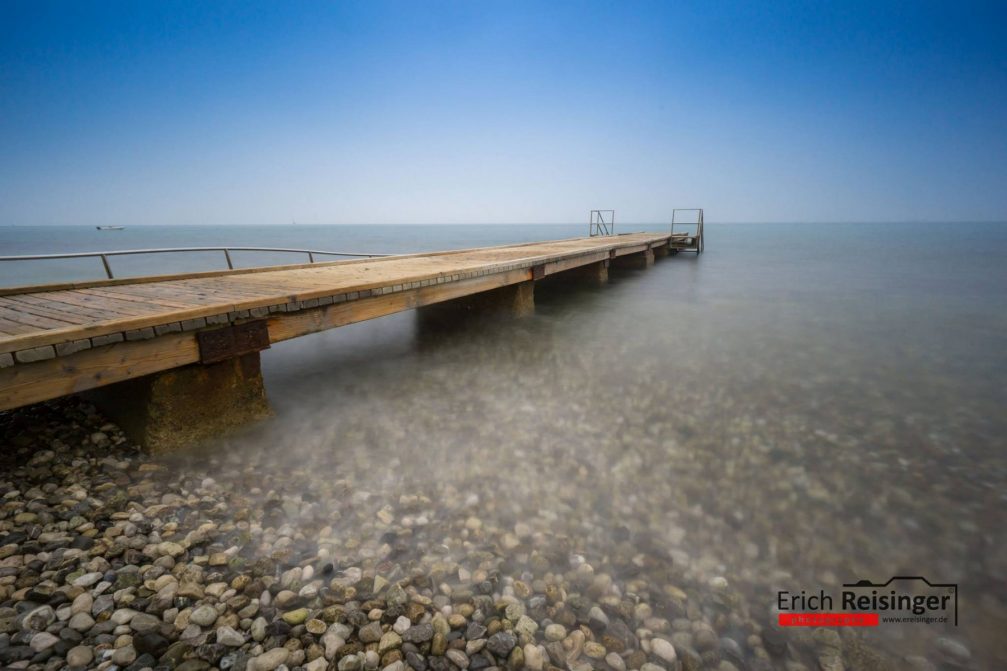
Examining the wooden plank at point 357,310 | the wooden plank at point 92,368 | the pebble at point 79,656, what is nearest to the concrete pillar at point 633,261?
the wooden plank at point 357,310

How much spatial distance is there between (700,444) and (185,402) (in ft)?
16.6

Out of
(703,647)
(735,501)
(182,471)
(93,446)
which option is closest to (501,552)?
(703,647)

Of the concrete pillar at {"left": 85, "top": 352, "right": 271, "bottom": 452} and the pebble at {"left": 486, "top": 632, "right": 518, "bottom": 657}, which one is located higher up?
the concrete pillar at {"left": 85, "top": 352, "right": 271, "bottom": 452}

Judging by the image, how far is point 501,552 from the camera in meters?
2.93

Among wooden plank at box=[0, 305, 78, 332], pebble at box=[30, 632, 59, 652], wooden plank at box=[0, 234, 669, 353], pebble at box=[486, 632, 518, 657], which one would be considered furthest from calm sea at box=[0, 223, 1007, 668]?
wooden plank at box=[0, 305, 78, 332]

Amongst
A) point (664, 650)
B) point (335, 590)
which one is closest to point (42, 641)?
point (335, 590)

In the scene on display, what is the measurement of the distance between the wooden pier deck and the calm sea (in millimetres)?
1117

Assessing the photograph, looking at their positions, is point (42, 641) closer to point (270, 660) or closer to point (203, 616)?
point (203, 616)

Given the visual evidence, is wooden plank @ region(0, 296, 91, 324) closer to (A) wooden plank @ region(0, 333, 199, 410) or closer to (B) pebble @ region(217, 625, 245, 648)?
(A) wooden plank @ region(0, 333, 199, 410)

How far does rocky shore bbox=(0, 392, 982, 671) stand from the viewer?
7.07 feet

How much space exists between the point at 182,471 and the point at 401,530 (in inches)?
82.7

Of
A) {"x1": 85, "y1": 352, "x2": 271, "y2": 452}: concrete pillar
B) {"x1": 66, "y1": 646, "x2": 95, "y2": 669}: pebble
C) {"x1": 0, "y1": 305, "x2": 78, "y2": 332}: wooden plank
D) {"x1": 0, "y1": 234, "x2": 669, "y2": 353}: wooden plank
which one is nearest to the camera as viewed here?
{"x1": 66, "y1": 646, "x2": 95, "y2": 669}: pebble

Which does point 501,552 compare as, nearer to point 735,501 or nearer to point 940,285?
point 735,501

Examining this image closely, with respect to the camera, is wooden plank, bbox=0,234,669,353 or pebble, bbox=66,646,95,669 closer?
pebble, bbox=66,646,95,669
